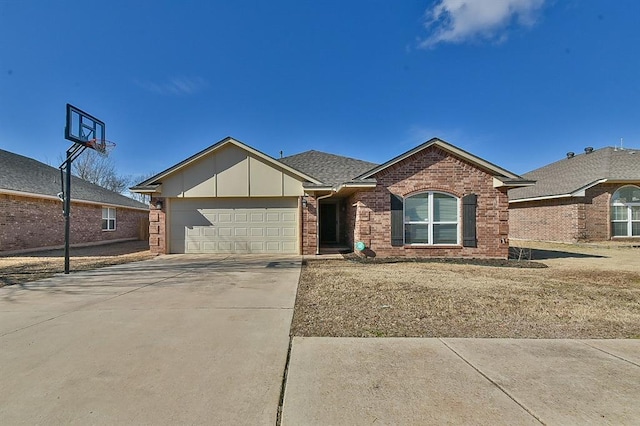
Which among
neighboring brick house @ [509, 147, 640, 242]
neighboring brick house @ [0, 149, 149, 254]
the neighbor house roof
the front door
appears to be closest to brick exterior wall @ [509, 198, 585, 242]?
neighboring brick house @ [509, 147, 640, 242]

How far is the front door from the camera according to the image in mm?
16453

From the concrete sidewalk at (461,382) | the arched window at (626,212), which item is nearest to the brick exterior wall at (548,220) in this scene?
the arched window at (626,212)

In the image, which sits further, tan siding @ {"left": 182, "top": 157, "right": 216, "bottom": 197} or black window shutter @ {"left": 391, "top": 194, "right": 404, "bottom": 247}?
tan siding @ {"left": 182, "top": 157, "right": 216, "bottom": 197}

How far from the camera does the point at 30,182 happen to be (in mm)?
14883

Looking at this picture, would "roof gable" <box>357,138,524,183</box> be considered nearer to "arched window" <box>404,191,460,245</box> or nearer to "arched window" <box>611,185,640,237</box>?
"arched window" <box>404,191,460,245</box>

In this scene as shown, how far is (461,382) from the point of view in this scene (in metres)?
2.75

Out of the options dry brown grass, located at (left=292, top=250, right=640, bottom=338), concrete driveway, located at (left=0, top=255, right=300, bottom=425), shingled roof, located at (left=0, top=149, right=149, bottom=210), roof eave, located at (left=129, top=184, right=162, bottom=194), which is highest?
shingled roof, located at (left=0, top=149, right=149, bottom=210)

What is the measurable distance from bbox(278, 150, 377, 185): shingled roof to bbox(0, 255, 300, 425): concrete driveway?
9.00 meters

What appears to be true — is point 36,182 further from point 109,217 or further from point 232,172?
point 232,172

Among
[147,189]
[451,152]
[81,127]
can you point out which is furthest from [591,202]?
[81,127]

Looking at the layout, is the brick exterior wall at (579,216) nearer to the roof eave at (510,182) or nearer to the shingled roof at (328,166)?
the roof eave at (510,182)

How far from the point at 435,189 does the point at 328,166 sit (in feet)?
22.7

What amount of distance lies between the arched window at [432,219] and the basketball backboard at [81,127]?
10134 mm

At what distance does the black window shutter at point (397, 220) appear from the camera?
35.0 feet
